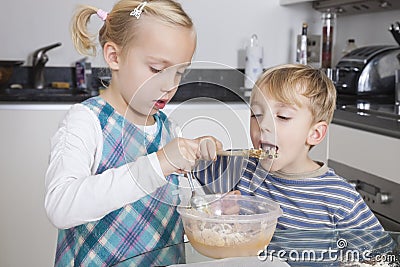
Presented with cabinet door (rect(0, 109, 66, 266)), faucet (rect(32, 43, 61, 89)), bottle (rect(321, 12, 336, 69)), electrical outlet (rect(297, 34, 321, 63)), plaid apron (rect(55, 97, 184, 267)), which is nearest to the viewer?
plaid apron (rect(55, 97, 184, 267))

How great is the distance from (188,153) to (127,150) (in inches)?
6.0

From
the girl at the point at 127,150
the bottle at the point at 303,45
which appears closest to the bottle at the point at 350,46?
the bottle at the point at 303,45

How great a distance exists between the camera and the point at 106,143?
1.38 m

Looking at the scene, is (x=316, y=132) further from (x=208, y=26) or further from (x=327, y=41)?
(x=208, y=26)

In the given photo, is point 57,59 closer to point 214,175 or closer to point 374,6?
point 374,6

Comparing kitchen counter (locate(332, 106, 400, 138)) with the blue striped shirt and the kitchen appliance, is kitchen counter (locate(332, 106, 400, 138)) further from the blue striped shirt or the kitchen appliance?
the kitchen appliance

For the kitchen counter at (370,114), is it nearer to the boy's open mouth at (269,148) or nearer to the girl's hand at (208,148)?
the boy's open mouth at (269,148)

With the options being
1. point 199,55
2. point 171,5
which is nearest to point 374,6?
point 199,55

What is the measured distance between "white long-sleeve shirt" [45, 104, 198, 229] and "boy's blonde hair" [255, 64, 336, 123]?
0.30 meters

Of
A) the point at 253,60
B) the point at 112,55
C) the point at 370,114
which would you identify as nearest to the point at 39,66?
the point at 253,60

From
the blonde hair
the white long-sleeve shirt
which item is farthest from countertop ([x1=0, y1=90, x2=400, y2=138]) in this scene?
the white long-sleeve shirt

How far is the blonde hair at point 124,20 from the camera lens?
1249 millimetres

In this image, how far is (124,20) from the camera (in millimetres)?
1299

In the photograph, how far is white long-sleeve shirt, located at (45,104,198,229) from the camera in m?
1.14
